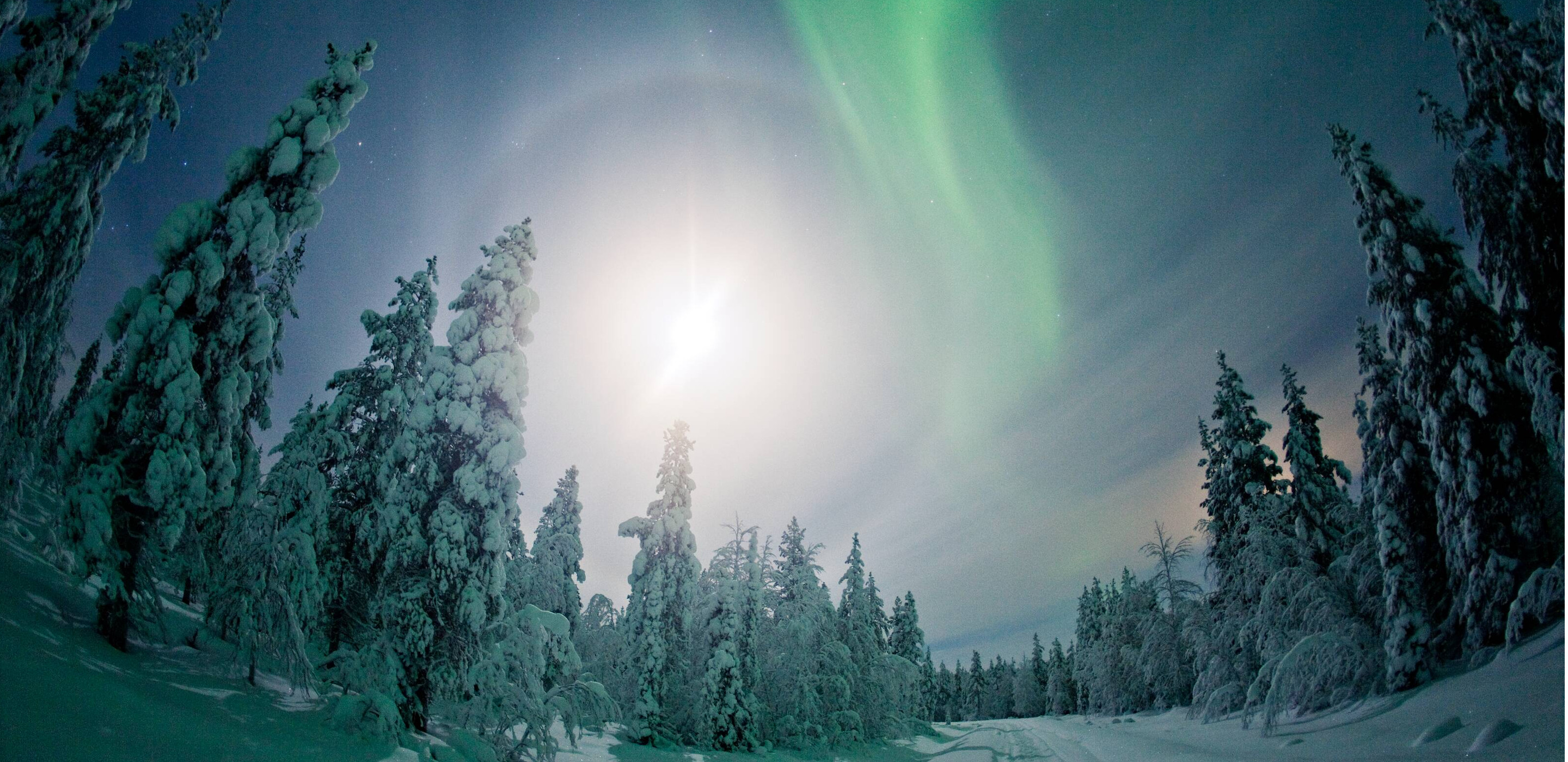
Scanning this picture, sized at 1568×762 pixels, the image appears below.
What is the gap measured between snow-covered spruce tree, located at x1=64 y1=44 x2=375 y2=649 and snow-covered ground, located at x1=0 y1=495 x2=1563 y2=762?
1.25 meters

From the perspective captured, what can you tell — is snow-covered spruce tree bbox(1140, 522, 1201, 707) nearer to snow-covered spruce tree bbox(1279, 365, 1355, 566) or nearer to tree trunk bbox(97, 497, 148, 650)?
snow-covered spruce tree bbox(1279, 365, 1355, 566)

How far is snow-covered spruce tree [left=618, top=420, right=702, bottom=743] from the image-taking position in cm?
2243

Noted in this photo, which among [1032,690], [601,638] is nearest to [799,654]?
[601,638]

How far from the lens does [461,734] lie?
1216cm

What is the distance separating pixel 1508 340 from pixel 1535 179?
2.81 m

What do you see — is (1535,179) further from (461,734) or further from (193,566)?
(193,566)

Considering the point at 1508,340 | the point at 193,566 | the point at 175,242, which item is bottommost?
the point at 193,566

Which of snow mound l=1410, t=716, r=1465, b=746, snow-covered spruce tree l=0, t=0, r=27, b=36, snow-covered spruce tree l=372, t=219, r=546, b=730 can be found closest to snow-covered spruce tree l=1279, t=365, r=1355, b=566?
snow mound l=1410, t=716, r=1465, b=746

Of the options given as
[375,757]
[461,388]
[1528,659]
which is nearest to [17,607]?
[375,757]

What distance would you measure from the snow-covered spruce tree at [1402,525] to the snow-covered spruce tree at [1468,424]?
3.17 ft

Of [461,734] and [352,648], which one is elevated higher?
[352,648]

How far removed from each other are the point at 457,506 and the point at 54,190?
28.9 ft

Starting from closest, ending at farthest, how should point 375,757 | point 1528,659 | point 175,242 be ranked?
1. point 1528,659
2. point 375,757
3. point 175,242

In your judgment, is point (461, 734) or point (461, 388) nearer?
point (461, 734)
